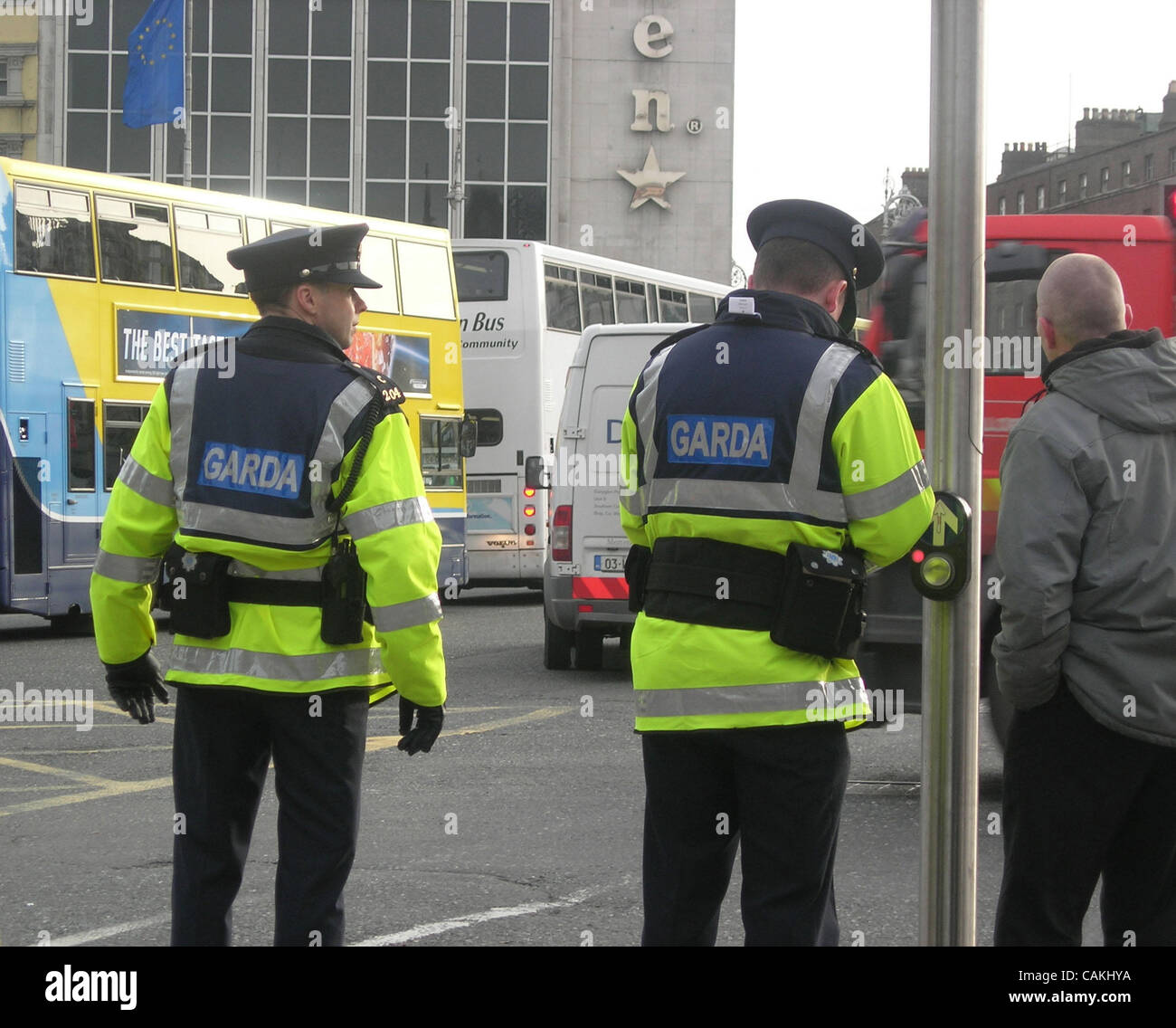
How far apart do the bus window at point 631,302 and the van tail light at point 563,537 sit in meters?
10.3

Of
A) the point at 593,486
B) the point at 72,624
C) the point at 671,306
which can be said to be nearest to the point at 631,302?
the point at 671,306

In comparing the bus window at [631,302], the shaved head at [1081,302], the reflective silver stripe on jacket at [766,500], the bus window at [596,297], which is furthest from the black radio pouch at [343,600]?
the bus window at [631,302]

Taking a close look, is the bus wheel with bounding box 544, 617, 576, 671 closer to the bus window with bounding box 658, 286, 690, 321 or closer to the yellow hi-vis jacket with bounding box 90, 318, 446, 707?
the yellow hi-vis jacket with bounding box 90, 318, 446, 707

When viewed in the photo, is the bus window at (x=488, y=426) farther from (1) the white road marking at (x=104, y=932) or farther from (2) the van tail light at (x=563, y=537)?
(1) the white road marking at (x=104, y=932)

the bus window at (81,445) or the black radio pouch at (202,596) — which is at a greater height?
the bus window at (81,445)

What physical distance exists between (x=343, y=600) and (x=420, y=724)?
0.35 m

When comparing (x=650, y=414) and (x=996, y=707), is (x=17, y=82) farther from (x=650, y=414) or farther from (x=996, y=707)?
(x=650, y=414)

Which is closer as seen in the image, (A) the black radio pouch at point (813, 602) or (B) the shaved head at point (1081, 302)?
(A) the black radio pouch at point (813, 602)

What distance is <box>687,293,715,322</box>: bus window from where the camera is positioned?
79.9 ft

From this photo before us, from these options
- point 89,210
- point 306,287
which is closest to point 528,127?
point 89,210

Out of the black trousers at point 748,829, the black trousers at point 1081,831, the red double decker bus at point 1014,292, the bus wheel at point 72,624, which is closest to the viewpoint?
the black trousers at point 748,829

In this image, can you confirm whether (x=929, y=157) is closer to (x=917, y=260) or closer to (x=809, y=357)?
(x=809, y=357)

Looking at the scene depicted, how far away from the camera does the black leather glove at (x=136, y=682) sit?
3.88 meters
